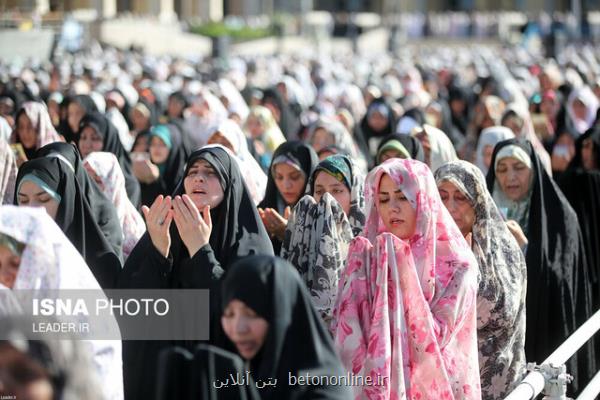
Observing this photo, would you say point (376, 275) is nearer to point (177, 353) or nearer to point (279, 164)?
point (177, 353)

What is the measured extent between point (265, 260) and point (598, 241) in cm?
530

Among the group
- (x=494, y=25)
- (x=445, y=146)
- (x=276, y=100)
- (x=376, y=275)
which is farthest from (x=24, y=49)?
(x=494, y=25)

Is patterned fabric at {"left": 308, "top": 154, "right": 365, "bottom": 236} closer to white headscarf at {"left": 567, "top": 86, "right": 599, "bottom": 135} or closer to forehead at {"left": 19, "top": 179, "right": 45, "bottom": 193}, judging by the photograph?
forehead at {"left": 19, "top": 179, "right": 45, "bottom": 193}

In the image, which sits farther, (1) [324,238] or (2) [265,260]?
(1) [324,238]

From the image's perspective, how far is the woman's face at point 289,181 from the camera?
6824 millimetres

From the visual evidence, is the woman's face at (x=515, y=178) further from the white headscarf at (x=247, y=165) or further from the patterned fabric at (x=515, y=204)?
the white headscarf at (x=247, y=165)

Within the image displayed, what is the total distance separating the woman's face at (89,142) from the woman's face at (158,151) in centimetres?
60

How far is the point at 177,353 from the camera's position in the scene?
3189 mm

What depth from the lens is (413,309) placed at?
428cm

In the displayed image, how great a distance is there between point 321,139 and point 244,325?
6.43 meters

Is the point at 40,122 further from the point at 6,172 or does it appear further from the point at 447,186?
the point at 447,186

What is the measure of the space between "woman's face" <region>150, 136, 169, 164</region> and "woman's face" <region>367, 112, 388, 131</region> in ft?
12.5

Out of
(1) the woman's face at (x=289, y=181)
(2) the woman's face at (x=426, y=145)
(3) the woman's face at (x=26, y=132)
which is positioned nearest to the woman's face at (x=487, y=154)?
(2) the woman's face at (x=426, y=145)

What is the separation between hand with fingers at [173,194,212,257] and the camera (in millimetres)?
4648
